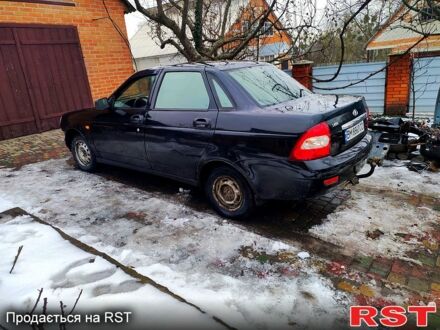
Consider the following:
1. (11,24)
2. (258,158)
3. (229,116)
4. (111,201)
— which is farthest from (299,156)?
(11,24)

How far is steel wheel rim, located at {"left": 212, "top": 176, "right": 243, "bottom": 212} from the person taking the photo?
3613 millimetres

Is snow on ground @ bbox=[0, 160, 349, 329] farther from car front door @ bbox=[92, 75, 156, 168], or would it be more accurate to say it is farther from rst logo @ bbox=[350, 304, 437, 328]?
car front door @ bbox=[92, 75, 156, 168]

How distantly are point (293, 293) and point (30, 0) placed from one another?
8559 mm

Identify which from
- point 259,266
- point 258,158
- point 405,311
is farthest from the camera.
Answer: point 258,158

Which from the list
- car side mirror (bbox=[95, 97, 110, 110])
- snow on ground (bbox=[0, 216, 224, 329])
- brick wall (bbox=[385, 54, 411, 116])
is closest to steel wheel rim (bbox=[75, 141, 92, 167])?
car side mirror (bbox=[95, 97, 110, 110])

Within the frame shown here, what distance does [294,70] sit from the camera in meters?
9.97

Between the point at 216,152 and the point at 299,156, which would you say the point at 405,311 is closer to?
the point at 299,156

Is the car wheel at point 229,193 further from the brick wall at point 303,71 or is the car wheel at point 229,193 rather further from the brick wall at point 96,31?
the brick wall at point 303,71

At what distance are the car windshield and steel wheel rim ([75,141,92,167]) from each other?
2989 mm

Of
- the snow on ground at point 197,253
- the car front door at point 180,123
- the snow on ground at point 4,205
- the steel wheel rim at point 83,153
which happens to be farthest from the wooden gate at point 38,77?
the car front door at point 180,123

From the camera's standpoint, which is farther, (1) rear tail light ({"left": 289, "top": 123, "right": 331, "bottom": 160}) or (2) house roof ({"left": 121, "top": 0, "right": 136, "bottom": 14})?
(2) house roof ({"left": 121, "top": 0, "right": 136, "bottom": 14})

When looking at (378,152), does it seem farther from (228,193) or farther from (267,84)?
(228,193)

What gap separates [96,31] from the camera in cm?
909

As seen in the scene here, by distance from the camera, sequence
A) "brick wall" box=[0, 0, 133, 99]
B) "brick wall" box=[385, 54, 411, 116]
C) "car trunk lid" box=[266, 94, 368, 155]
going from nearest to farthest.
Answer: "car trunk lid" box=[266, 94, 368, 155] < "brick wall" box=[0, 0, 133, 99] < "brick wall" box=[385, 54, 411, 116]
